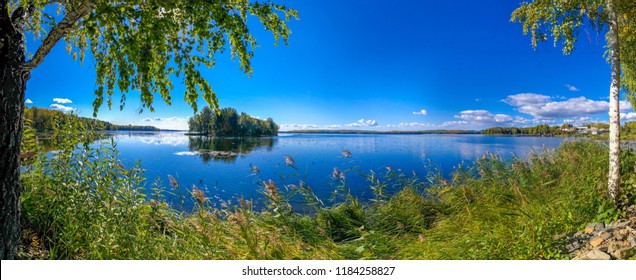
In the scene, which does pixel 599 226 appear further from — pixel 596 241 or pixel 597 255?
pixel 597 255

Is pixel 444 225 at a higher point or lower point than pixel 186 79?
lower

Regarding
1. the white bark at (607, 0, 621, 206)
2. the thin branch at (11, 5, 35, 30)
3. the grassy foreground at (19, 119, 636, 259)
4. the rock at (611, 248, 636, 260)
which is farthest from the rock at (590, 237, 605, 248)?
the thin branch at (11, 5, 35, 30)

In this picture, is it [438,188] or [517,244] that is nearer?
[517,244]

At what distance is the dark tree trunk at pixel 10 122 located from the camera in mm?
3453

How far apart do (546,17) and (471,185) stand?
154 inches

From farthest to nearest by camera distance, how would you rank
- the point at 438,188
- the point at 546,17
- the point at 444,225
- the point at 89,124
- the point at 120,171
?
the point at 438,188 → the point at 546,17 → the point at 444,225 → the point at 89,124 → the point at 120,171

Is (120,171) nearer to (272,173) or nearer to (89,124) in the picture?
(89,124)

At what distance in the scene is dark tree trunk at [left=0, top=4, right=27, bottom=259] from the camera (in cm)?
345

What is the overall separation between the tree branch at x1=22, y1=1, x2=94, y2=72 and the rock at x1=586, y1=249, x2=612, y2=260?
643 centimetres

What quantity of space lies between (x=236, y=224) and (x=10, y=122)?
9.00ft

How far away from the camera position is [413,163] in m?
17.4

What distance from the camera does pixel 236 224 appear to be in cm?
425

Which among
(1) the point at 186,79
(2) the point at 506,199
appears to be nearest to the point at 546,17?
(2) the point at 506,199

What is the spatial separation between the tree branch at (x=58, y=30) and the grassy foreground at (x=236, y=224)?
3.71 feet
